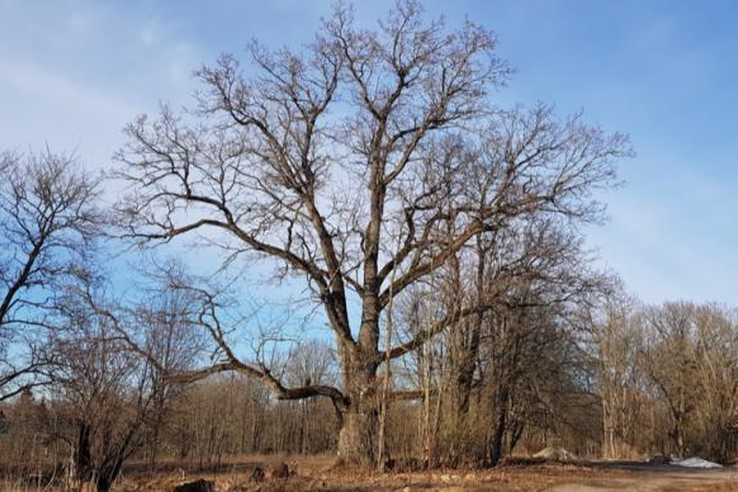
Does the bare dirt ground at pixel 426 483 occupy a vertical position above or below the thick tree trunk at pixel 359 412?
below

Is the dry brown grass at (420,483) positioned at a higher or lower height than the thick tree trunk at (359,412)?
lower

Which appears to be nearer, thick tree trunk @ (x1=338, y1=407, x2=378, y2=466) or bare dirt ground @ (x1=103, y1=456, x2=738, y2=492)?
bare dirt ground @ (x1=103, y1=456, x2=738, y2=492)

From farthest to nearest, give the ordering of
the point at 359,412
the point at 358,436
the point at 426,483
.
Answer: the point at 359,412, the point at 358,436, the point at 426,483

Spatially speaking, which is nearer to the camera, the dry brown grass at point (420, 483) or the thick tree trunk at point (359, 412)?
the dry brown grass at point (420, 483)

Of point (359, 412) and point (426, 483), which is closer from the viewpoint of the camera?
point (426, 483)

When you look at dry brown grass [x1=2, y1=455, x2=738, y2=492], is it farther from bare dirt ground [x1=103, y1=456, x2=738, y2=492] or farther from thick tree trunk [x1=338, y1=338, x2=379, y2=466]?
thick tree trunk [x1=338, y1=338, x2=379, y2=466]

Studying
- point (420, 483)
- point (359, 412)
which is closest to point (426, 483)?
point (420, 483)

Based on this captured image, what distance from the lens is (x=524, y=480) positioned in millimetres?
13625

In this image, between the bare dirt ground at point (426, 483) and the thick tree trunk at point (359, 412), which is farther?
the thick tree trunk at point (359, 412)

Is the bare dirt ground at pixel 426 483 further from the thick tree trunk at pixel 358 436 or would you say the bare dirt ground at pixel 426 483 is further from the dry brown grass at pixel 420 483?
the thick tree trunk at pixel 358 436

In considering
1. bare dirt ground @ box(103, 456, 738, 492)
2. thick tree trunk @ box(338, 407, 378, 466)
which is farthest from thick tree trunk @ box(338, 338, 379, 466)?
bare dirt ground @ box(103, 456, 738, 492)

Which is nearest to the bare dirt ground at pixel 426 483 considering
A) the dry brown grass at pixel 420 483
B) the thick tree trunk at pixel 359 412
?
the dry brown grass at pixel 420 483

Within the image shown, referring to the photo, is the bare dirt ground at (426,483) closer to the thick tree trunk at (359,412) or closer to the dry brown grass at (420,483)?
the dry brown grass at (420,483)

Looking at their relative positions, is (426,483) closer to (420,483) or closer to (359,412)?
(420,483)
